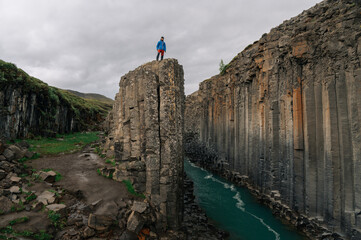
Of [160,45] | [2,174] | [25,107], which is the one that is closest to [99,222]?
[2,174]

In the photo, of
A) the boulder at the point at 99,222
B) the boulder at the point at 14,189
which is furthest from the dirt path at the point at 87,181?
the boulder at the point at 14,189

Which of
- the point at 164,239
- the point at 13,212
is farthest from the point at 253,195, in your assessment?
the point at 13,212

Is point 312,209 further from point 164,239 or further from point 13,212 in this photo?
point 13,212

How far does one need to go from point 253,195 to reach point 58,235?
14453mm

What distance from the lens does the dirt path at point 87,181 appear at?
8477mm

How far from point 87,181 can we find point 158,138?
4.48 m

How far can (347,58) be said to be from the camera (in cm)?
871

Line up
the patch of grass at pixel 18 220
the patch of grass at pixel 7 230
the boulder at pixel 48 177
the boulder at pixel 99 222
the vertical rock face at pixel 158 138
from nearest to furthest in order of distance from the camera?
1. the patch of grass at pixel 7 230
2. the patch of grass at pixel 18 220
3. the boulder at pixel 99 222
4. the vertical rock face at pixel 158 138
5. the boulder at pixel 48 177

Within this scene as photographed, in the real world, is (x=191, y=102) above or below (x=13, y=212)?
above

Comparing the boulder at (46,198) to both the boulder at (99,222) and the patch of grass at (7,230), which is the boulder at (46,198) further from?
the boulder at (99,222)

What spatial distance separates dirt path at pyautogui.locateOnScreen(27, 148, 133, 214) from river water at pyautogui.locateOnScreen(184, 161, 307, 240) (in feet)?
22.9

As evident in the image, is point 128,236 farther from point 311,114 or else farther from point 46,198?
point 311,114

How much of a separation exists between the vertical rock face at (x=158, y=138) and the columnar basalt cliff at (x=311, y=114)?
6.85m

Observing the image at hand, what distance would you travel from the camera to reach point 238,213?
1413 cm
